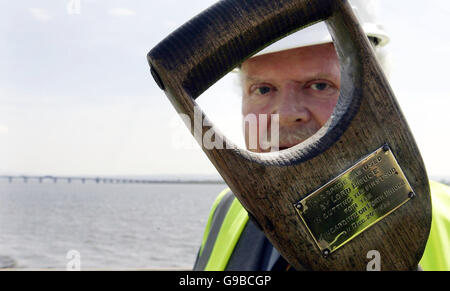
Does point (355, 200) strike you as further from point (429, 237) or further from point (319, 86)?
point (319, 86)

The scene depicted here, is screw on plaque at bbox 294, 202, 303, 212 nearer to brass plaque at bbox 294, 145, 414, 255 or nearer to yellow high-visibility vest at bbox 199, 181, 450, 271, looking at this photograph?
brass plaque at bbox 294, 145, 414, 255

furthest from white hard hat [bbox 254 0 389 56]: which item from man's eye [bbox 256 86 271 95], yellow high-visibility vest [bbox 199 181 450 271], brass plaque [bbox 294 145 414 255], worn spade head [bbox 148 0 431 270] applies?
brass plaque [bbox 294 145 414 255]

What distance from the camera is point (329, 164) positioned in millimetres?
979

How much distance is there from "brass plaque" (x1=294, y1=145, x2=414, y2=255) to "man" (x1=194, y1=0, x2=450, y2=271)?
0.65 m

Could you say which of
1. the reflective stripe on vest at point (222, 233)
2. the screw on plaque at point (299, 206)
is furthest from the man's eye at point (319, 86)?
the screw on plaque at point (299, 206)

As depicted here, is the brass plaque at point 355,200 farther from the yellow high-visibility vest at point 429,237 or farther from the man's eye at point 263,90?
the man's eye at point 263,90

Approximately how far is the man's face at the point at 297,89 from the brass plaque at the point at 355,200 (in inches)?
28.8

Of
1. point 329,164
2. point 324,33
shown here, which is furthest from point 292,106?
point 329,164

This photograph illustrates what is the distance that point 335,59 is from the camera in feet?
5.95

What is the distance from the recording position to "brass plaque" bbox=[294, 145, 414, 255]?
3.22 feet

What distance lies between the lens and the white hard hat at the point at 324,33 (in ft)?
5.84

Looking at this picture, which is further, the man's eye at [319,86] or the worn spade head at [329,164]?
the man's eye at [319,86]
